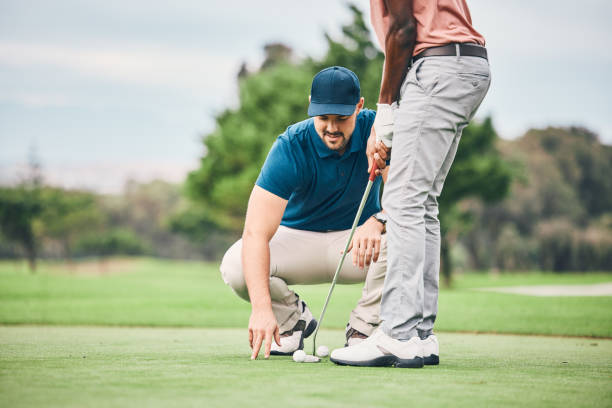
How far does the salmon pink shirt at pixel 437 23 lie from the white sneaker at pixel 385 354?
152cm

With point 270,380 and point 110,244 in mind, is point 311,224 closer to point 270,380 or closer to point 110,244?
point 270,380

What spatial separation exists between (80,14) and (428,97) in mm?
68079

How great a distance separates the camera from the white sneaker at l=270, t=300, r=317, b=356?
166 inches

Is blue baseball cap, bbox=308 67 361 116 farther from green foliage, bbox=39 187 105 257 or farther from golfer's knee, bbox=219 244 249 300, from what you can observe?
green foliage, bbox=39 187 105 257

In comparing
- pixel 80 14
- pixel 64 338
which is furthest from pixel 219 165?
pixel 80 14

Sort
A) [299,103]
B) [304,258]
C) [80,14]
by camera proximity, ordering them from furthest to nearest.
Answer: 1. [80,14]
2. [299,103]
3. [304,258]

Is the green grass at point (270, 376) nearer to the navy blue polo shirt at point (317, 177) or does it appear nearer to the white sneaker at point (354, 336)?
the white sneaker at point (354, 336)

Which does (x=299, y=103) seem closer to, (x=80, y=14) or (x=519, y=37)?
(x=519, y=37)

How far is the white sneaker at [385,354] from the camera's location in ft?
11.2

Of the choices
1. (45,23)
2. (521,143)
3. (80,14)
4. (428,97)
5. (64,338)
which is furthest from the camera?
(45,23)

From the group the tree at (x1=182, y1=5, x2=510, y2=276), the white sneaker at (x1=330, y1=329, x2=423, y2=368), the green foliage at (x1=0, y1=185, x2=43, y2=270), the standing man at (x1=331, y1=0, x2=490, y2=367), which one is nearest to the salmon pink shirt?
the standing man at (x1=331, y1=0, x2=490, y2=367)

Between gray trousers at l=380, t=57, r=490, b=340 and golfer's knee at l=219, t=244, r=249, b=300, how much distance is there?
1.15 m

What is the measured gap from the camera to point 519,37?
36.8 meters

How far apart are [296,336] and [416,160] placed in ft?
4.94
